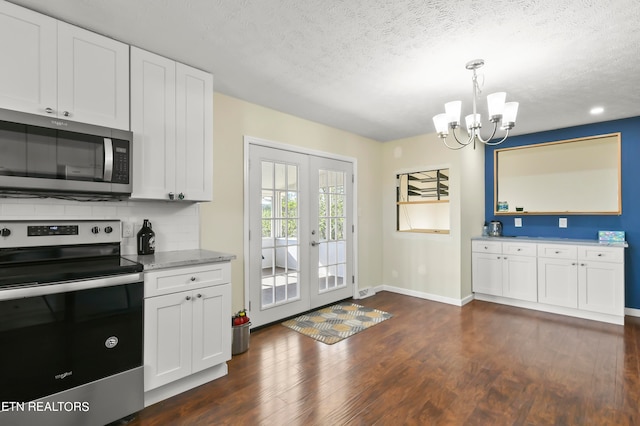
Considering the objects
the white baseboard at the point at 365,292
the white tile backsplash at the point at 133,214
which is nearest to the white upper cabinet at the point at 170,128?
the white tile backsplash at the point at 133,214

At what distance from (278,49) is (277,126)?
1381 mm

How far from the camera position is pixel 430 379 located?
2.44 metres

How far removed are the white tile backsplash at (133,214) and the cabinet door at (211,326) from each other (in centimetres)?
65

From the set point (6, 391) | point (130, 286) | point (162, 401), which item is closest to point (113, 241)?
point (130, 286)

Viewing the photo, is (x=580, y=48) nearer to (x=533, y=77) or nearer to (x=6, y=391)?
(x=533, y=77)

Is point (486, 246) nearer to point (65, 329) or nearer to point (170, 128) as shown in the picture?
point (170, 128)

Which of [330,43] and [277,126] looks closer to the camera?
[330,43]

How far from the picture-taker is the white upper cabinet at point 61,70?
1.78m

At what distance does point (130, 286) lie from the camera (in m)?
1.96

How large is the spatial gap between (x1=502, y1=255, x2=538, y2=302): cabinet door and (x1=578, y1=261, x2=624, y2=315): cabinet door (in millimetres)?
467

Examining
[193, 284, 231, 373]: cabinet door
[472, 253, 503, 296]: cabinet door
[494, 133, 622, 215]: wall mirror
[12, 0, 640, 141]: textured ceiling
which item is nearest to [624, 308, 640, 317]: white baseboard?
[494, 133, 622, 215]: wall mirror

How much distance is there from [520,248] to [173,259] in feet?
13.8

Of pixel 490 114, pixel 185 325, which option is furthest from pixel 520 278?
pixel 185 325

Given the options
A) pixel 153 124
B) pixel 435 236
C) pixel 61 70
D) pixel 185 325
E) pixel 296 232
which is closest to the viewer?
pixel 61 70
